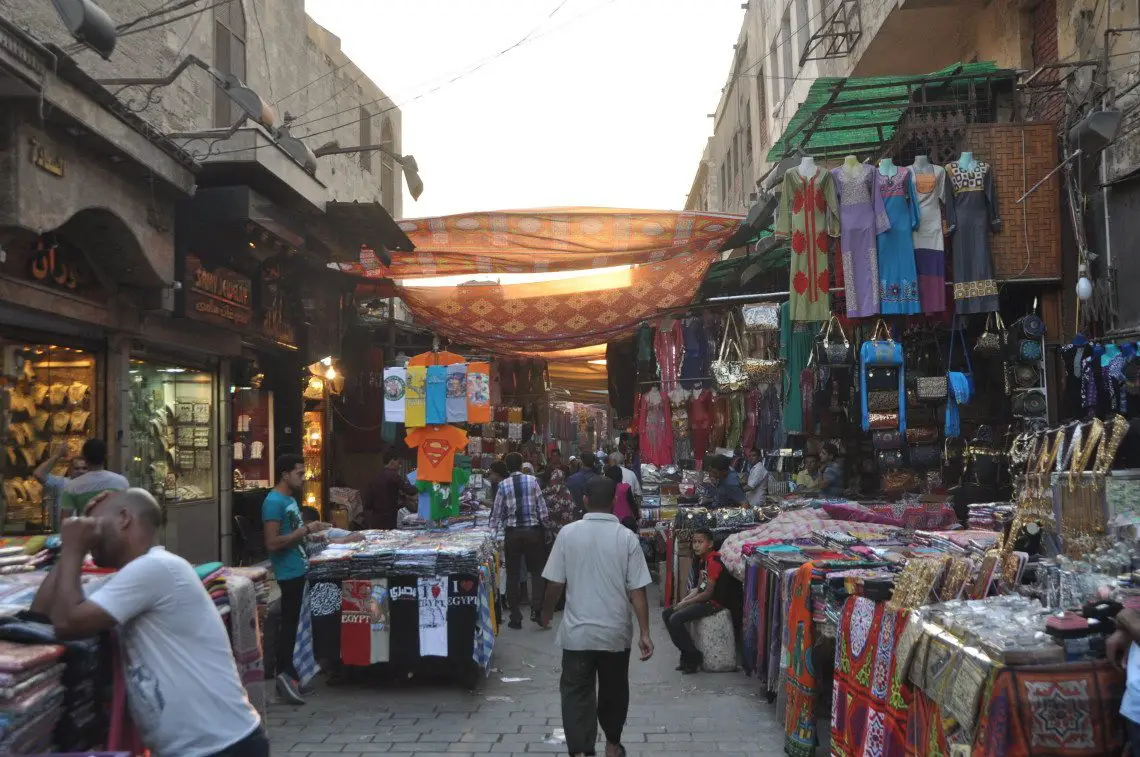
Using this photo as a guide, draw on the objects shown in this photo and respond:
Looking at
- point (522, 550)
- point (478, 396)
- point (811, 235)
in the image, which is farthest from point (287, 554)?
point (811, 235)

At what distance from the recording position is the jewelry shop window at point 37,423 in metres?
8.48

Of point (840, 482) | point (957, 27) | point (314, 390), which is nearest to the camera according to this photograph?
point (840, 482)

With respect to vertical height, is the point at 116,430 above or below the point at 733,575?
above

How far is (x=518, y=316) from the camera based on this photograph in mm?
14227

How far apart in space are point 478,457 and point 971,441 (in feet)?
29.2

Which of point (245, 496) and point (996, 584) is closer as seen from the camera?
point (996, 584)

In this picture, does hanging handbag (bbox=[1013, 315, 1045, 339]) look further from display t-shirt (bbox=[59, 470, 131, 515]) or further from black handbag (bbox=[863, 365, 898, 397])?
display t-shirt (bbox=[59, 470, 131, 515])

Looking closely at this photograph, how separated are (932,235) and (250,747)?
312 inches

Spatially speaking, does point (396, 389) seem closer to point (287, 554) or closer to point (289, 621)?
point (287, 554)

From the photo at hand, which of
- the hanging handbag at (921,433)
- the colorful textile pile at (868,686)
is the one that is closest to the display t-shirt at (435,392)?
the hanging handbag at (921,433)

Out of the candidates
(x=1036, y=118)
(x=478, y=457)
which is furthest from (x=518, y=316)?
(x=1036, y=118)

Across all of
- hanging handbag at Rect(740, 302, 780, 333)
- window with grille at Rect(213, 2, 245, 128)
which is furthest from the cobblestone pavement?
window with grille at Rect(213, 2, 245, 128)

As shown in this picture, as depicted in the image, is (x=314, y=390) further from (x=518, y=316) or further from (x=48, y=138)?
(x=48, y=138)

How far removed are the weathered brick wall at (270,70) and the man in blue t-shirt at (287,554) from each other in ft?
17.0
